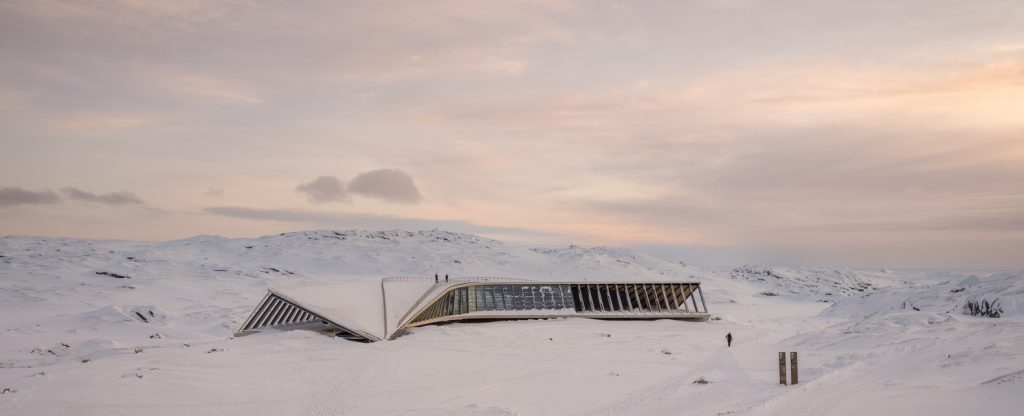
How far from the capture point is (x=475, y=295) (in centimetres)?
7088

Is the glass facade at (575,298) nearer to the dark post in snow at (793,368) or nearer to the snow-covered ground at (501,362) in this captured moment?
the snow-covered ground at (501,362)

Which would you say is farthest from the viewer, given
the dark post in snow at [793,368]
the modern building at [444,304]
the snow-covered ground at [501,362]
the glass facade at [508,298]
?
the glass facade at [508,298]

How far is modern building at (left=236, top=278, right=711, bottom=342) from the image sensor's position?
54.1m

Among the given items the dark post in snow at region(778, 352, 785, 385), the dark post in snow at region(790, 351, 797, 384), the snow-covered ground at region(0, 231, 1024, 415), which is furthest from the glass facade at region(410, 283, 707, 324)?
the dark post in snow at region(790, 351, 797, 384)

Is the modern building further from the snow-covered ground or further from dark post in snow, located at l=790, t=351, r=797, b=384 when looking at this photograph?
dark post in snow, located at l=790, t=351, r=797, b=384

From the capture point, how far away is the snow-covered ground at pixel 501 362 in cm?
2817

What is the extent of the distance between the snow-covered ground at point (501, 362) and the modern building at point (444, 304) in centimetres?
226

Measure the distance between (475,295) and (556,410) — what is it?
42788 mm

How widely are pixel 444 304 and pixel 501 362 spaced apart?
24.7 meters

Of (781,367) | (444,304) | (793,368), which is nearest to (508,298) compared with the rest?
(444,304)

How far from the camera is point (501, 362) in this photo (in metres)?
42.7

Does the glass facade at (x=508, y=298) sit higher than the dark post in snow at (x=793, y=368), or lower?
lower

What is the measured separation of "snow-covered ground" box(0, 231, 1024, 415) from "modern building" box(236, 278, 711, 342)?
2259 millimetres

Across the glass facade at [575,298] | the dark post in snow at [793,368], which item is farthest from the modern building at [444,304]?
the dark post in snow at [793,368]
